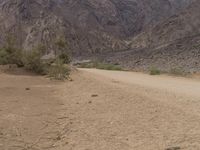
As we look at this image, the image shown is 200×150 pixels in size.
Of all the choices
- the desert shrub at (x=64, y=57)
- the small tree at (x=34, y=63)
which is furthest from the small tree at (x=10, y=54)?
the desert shrub at (x=64, y=57)

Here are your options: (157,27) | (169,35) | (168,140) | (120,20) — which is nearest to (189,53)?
(169,35)

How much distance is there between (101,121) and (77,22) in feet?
320

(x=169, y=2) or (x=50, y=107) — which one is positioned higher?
(x=169, y=2)

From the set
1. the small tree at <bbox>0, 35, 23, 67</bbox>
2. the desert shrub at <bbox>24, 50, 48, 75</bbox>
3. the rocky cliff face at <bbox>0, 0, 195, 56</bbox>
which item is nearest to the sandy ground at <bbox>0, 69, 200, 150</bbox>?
the desert shrub at <bbox>24, 50, 48, 75</bbox>

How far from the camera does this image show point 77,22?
109m

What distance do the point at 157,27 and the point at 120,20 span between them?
30.8 metres

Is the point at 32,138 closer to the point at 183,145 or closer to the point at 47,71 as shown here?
the point at 183,145

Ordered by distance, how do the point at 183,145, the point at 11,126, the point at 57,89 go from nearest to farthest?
the point at 183,145, the point at 11,126, the point at 57,89

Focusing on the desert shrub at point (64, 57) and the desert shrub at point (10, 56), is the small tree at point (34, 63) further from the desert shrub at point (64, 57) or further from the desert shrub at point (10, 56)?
the desert shrub at point (10, 56)

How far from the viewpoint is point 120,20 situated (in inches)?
4879

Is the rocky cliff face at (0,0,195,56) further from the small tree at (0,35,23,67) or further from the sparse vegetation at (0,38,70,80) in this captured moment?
the sparse vegetation at (0,38,70,80)

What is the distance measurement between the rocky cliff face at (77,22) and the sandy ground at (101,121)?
76.3 meters

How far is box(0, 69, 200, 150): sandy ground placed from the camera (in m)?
10.4

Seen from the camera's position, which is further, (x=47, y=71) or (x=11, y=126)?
(x=47, y=71)
